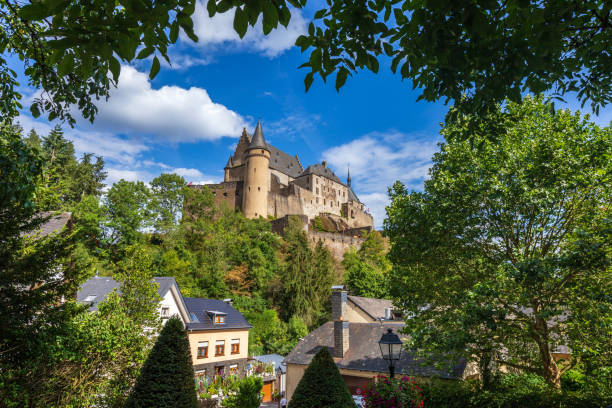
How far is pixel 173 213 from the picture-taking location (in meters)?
47.0

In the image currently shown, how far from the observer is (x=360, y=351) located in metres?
20.0

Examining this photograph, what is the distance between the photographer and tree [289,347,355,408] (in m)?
9.73

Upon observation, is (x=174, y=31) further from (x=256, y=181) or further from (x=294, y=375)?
(x=256, y=181)

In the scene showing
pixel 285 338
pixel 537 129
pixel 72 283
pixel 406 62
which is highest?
pixel 537 129

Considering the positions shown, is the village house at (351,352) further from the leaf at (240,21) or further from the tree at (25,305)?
the leaf at (240,21)

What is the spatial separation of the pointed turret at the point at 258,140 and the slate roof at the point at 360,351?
1735 inches

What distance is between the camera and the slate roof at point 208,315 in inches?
1007

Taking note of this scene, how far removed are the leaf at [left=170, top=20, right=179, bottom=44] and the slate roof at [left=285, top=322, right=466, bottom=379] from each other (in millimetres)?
17125

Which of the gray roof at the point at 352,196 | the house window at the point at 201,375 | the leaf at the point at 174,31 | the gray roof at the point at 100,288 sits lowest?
the house window at the point at 201,375

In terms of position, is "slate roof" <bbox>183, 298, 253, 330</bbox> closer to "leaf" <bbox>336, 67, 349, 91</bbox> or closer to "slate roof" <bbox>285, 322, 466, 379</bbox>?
"slate roof" <bbox>285, 322, 466, 379</bbox>

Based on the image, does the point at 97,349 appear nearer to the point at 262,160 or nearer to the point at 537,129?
the point at 537,129

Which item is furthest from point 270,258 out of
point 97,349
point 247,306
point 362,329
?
point 97,349

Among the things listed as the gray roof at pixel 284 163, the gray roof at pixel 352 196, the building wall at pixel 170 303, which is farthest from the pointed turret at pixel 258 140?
the building wall at pixel 170 303

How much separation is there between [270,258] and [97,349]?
3144 centimetres
